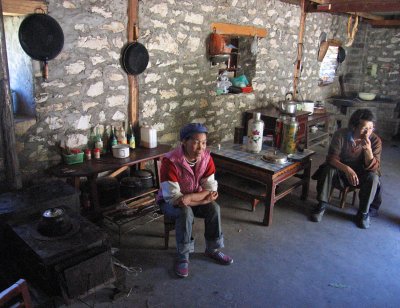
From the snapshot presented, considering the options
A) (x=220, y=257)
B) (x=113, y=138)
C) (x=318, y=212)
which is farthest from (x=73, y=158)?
(x=318, y=212)

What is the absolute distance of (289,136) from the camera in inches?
159

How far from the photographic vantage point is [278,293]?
8.87 feet

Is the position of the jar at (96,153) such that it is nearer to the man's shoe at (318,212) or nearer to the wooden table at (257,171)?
the wooden table at (257,171)

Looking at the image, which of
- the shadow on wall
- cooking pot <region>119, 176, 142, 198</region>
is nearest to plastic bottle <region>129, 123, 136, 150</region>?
cooking pot <region>119, 176, 142, 198</region>

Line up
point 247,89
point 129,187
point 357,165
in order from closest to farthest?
point 129,187 < point 357,165 < point 247,89

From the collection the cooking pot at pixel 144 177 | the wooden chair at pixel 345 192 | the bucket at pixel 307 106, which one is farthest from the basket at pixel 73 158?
the bucket at pixel 307 106

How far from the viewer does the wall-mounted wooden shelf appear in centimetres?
475

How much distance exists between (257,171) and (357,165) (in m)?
1.25

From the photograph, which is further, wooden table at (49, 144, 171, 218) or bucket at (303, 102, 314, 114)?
bucket at (303, 102, 314, 114)

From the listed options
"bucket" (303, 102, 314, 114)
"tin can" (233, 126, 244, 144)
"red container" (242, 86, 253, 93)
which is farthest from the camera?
"bucket" (303, 102, 314, 114)

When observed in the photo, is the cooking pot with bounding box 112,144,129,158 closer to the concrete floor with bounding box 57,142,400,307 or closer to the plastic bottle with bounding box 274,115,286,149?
the concrete floor with bounding box 57,142,400,307

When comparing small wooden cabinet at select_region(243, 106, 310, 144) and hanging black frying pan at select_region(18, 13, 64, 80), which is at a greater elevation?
hanging black frying pan at select_region(18, 13, 64, 80)

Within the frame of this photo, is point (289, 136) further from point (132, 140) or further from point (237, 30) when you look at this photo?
point (237, 30)

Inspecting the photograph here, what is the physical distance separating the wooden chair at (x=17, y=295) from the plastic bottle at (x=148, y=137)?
7.92 feet
